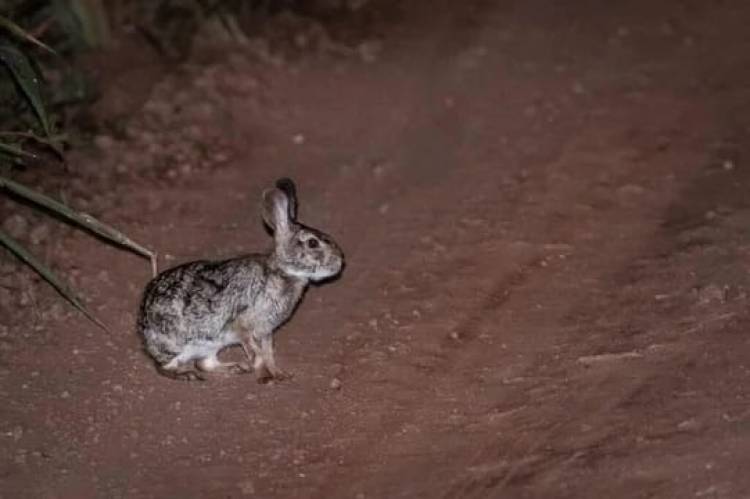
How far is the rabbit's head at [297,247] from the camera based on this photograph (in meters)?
6.88

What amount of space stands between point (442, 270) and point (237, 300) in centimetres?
124

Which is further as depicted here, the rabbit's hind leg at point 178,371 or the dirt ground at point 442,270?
the rabbit's hind leg at point 178,371

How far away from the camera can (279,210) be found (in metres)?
6.90

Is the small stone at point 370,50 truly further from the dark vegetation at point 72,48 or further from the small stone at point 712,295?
the small stone at point 712,295

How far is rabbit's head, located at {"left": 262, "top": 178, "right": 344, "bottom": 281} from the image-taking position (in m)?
6.88

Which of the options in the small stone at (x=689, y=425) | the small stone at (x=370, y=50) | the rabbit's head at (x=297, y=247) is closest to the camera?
the small stone at (x=689, y=425)

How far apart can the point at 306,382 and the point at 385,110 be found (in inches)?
132

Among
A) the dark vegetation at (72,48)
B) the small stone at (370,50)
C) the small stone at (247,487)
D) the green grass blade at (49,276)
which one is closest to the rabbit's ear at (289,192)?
the dark vegetation at (72,48)

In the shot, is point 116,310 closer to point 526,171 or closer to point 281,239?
point 281,239

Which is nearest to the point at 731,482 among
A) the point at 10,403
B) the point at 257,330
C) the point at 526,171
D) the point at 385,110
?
the point at 257,330

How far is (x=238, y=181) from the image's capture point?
8.80 m

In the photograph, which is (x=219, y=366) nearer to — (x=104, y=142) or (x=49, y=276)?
(x=49, y=276)

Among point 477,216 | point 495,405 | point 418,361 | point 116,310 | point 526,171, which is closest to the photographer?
point 495,405

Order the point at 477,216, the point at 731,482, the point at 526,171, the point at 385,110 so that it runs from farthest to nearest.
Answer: the point at 385,110, the point at 526,171, the point at 477,216, the point at 731,482
